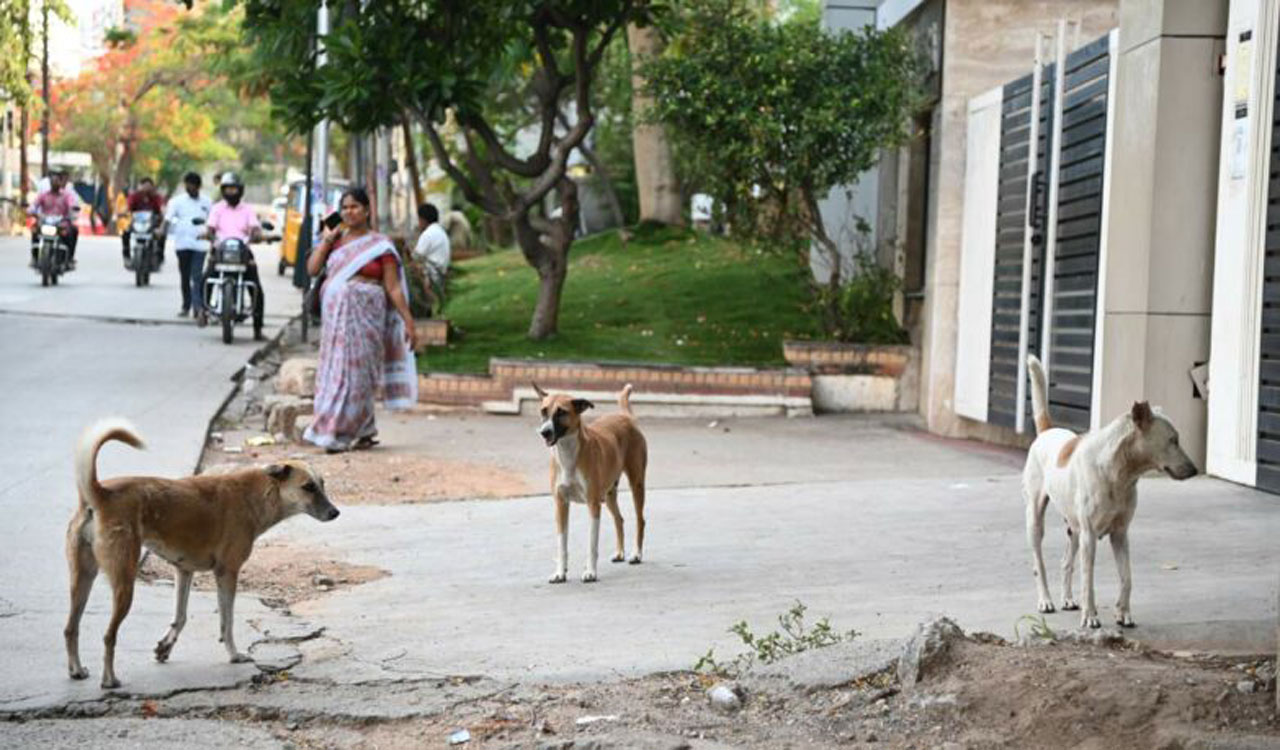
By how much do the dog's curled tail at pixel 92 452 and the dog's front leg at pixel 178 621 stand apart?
70cm

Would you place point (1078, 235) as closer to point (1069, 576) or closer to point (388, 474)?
point (388, 474)

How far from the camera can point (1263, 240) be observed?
10289mm

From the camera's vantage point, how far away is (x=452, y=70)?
17.6m

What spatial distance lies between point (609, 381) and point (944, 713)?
10645 mm

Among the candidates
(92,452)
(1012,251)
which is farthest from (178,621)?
(1012,251)

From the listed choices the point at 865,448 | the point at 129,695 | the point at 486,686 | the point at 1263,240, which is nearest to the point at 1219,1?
the point at 1263,240

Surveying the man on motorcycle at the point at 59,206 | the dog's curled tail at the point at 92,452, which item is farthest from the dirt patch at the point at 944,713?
the man on motorcycle at the point at 59,206

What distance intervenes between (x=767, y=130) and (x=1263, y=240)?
22.7ft

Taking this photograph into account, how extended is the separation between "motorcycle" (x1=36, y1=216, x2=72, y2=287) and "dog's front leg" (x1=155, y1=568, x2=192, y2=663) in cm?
2026

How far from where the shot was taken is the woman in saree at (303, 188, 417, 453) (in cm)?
1282

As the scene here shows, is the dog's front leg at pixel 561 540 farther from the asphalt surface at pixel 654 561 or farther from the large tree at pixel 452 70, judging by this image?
the large tree at pixel 452 70

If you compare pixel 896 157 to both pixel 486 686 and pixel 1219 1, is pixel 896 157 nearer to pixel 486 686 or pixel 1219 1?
pixel 1219 1

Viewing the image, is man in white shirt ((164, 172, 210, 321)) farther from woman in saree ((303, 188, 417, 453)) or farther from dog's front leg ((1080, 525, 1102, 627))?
dog's front leg ((1080, 525, 1102, 627))

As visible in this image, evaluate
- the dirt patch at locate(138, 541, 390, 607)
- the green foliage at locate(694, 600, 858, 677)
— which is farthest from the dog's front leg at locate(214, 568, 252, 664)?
the green foliage at locate(694, 600, 858, 677)
